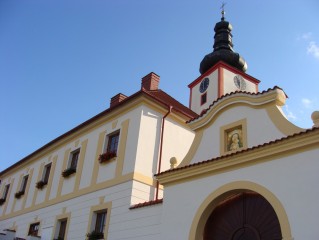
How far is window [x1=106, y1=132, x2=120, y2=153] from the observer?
15508 millimetres

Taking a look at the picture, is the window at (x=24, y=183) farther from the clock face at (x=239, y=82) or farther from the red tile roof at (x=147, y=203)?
the clock face at (x=239, y=82)

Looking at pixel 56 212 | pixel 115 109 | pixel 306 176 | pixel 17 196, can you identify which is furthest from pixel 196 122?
pixel 17 196

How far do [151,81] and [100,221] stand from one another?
23.8 feet

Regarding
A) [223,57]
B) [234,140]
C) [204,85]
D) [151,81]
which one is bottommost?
[234,140]

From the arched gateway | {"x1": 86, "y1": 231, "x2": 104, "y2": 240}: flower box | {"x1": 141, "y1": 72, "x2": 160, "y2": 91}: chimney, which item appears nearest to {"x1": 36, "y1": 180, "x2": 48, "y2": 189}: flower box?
{"x1": 86, "y1": 231, "x2": 104, "y2": 240}: flower box

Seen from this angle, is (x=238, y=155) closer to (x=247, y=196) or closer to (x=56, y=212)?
(x=247, y=196)

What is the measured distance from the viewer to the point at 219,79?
2603 centimetres

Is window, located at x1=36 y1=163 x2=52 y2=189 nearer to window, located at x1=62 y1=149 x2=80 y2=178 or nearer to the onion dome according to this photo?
window, located at x1=62 y1=149 x2=80 y2=178

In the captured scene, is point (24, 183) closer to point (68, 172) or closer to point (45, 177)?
point (45, 177)

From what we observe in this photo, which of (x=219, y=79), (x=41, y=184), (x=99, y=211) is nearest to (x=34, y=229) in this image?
(x=41, y=184)

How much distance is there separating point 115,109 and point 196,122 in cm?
556

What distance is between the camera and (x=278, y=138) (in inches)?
353

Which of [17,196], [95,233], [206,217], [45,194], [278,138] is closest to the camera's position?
[278,138]

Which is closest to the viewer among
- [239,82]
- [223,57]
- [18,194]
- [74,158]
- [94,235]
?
[94,235]
